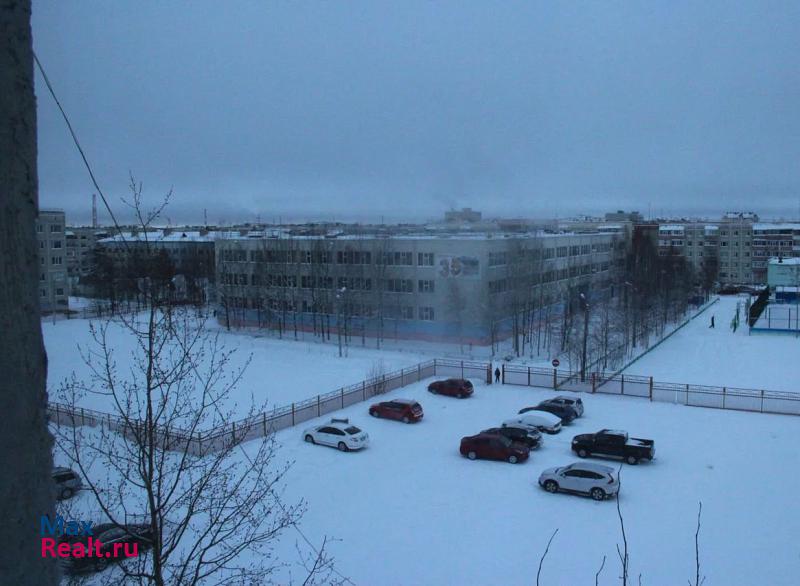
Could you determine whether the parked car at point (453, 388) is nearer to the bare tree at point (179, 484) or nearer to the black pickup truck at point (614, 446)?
the black pickup truck at point (614, 446)

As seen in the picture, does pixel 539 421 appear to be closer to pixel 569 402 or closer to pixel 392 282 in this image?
pixel 569 402

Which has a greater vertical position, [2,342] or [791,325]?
[2,342]

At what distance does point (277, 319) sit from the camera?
3344cm

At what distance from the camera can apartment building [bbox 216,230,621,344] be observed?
2770 cm

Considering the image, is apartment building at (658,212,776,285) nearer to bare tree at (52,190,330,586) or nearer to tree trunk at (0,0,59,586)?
bare tree at (52,190,330,586)

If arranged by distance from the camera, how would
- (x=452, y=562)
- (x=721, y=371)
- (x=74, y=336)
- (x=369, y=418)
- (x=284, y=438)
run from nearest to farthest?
(x=452, y=562) < (x=284, y=438) < (x=369, y=418) < (x=721, y=371) < (x=74, y=336)

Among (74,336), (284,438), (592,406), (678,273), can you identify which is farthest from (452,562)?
(678,273)

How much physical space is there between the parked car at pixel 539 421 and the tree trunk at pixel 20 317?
12714 millimetres

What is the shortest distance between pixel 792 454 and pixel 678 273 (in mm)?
31802

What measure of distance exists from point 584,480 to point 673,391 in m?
7.38

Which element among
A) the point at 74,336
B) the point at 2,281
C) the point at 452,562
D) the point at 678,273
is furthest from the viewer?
the point at 678,273

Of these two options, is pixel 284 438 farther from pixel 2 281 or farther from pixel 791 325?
pixel 791 325

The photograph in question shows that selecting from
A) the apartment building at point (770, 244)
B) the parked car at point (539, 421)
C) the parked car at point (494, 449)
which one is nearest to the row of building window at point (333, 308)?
the parked car at point (539, 421)

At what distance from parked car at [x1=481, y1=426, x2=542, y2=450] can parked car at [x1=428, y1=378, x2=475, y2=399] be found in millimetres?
3934
